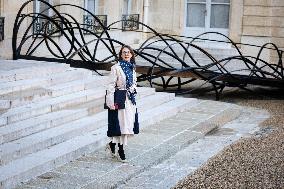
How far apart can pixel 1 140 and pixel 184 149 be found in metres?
2.43

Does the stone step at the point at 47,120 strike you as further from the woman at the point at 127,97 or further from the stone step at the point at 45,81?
the woman at the point at 127,97

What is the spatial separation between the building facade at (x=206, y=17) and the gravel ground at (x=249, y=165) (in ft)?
25.7

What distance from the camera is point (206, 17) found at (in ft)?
67.6

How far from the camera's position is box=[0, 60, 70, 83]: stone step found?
9.89 meters

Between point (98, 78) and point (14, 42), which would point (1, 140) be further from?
point (14, 42)

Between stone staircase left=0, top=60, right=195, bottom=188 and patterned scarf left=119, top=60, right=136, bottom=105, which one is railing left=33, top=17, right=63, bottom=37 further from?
patterned scarf left=119, top=60, right=136, bottom=105

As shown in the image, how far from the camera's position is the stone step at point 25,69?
9891 mm

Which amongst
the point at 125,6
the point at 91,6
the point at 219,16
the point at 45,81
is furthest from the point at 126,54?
the point at 219,16

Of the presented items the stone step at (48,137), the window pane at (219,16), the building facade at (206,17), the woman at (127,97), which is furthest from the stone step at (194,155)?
the window pane at (219,16)

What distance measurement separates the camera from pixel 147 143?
8.90 m

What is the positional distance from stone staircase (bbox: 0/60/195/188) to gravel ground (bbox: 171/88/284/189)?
144cm

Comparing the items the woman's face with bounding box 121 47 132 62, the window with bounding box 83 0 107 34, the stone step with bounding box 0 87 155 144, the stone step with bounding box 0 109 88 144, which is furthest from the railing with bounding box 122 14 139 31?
the woman's face with bounding box 121 47 132 62

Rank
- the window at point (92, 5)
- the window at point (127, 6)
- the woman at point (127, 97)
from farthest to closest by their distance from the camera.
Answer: the window at point (127, 6) → the window at point (92, 5) → the woman at point (127, 97)

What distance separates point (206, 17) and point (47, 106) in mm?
12121
